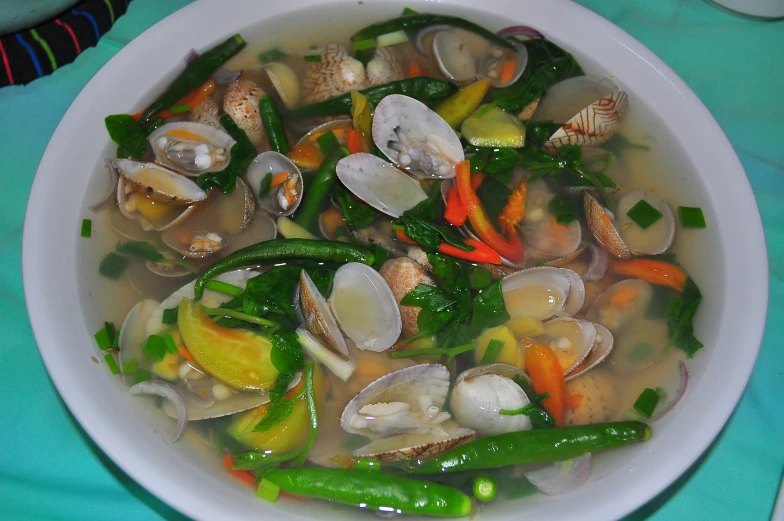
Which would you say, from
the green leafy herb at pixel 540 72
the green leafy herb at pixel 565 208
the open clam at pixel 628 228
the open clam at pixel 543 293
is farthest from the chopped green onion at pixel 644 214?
the green leafy herb at pixel 540 72

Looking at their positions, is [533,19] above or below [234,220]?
above

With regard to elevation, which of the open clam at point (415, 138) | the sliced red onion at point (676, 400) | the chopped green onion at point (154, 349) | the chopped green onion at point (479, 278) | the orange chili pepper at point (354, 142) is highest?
the open clam at point (415, 138)

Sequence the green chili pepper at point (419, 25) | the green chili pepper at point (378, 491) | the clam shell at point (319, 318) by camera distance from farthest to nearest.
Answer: the green chili pepper at point (419, 25) → the clam shell at point (319, 318) → the green chili pepper at point (378, 491)

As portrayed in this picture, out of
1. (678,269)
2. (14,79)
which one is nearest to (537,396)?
(678,269)

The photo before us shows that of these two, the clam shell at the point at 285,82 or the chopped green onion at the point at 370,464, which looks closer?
the chopped green onion at the point at 370,464

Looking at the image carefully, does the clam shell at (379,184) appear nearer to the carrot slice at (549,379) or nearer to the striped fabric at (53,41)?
the carrot slice at (549,379)

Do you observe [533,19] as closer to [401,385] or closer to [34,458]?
[401,385]

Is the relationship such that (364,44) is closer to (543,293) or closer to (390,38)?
(390,38)
